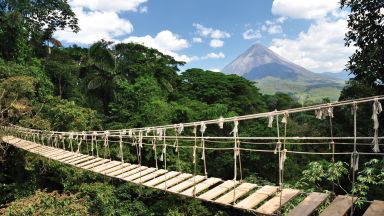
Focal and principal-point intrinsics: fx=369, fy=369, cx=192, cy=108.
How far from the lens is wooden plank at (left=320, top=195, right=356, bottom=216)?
8.18 ft

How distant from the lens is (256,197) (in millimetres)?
3348

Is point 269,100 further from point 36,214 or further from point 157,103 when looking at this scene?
point 36,214

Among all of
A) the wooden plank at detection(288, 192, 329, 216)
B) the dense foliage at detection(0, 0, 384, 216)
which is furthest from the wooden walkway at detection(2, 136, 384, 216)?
the dense foliage at detection(0, 0, 384, 216)

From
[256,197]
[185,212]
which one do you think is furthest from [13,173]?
[256,197]

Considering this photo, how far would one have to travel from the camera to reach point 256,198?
3.32 metres

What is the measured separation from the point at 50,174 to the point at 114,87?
5.14 meters

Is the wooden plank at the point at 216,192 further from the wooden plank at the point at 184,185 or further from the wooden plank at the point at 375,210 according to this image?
the wooden plank at the point at 375,210

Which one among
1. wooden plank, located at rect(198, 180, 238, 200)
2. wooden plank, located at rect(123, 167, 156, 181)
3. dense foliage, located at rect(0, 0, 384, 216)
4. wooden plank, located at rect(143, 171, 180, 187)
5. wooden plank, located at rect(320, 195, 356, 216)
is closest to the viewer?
wooden plank, located at rect(320, 195, 356, 216)

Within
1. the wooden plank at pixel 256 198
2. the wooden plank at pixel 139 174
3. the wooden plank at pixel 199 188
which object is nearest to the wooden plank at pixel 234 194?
the wooden plank at pixel 256 198

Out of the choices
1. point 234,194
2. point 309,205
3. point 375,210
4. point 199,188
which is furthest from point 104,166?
point 375,210

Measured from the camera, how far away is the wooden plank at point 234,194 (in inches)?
135

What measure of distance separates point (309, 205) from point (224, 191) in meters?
1.04

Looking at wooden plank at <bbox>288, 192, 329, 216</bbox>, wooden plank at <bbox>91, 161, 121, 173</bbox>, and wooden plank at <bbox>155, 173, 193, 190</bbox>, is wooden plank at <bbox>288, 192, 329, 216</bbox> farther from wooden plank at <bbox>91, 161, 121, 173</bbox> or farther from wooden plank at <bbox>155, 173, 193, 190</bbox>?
wooden plank at <bbox>91, 161, 121, 173</bbox>

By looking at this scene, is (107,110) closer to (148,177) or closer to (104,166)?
(104,166)
